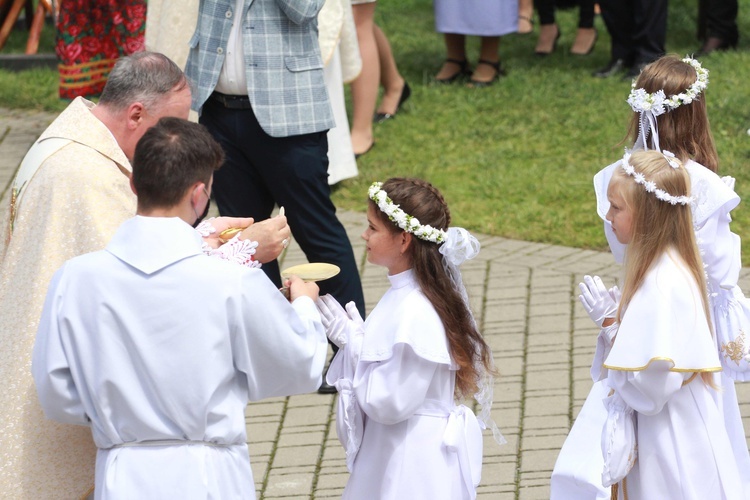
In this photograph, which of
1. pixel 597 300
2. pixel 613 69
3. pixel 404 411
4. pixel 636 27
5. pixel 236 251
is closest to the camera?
pixel 236 251

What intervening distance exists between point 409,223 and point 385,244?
12cm

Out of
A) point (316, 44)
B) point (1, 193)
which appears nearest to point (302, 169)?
point (316, 44)

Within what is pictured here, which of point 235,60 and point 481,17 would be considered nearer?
point 235,60

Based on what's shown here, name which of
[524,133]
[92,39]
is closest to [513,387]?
[524,133]

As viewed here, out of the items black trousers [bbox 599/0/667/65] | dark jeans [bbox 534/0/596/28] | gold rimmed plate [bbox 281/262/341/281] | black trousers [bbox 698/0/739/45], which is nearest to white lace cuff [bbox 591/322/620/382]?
gold rimmed plate [bbox 281/262/341/281]

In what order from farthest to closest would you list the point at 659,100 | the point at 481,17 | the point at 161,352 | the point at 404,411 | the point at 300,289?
the point at 481,17, the point at 659,100, the point at 404,411, the point at 300,289, the point at 161,352

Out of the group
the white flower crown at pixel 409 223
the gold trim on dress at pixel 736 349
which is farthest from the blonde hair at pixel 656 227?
the white flower crown at pixel 409 223

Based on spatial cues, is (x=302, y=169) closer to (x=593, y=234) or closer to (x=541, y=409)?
(x=541, y=409)

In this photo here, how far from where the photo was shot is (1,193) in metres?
7.97

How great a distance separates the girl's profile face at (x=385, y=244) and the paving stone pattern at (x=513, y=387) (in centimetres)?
125

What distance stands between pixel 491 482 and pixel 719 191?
4.68 feet

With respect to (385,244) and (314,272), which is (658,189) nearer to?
(385,244)

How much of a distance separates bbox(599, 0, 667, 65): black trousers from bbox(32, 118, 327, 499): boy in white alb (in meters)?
7.10

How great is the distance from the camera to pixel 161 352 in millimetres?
2777
